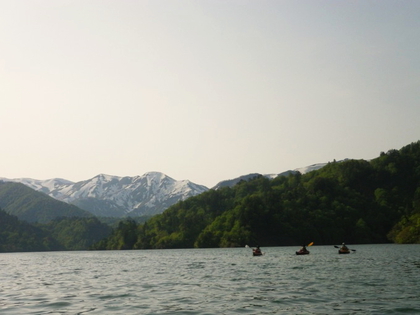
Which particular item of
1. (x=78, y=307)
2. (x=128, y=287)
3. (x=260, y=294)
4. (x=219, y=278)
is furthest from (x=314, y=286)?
(x=78, y=307)

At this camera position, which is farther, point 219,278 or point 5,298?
point 219,278

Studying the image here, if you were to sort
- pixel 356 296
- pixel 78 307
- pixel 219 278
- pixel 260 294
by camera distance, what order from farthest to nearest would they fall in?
pixel 219 278, pixel 260 294, pixel 356 296, pixel 78 307

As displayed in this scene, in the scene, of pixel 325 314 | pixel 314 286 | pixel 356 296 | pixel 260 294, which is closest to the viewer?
pixel 325 314

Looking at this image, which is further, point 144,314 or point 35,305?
point 35,305

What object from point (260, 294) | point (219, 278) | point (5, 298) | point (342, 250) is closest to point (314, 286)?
point (260, 294)

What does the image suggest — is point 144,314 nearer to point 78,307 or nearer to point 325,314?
point 78,307

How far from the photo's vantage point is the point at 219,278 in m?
59.7

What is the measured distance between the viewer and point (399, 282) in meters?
48.8

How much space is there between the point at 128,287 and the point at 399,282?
26638 mm

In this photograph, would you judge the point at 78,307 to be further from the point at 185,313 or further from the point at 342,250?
the point at 342,250

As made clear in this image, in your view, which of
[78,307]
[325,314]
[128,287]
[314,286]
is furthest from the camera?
[128,287]

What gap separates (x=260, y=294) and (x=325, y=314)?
37.5ft

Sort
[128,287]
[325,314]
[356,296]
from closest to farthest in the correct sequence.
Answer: [325,314]
[356,296]
[128,287]

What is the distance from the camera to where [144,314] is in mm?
33562
